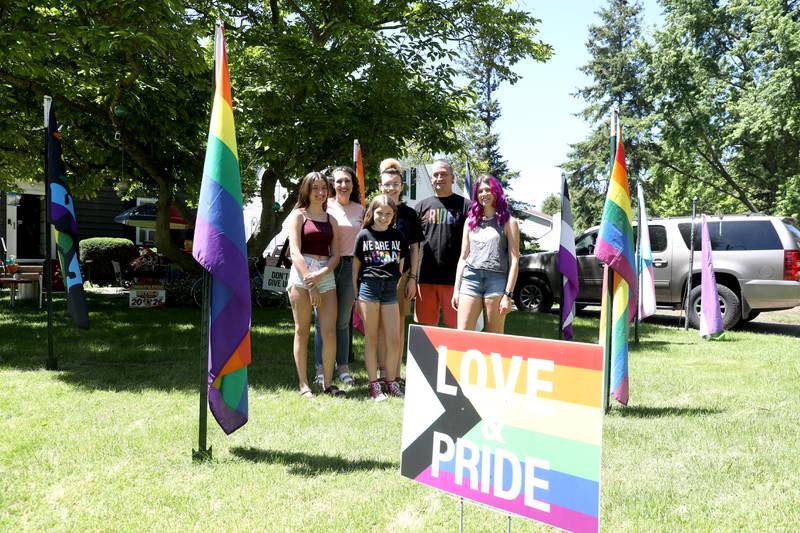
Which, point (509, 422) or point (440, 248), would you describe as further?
point (440, 248)

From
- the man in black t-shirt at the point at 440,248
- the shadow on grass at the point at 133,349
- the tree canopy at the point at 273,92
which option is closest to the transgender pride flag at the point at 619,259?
the man in black t-shirt at the point at 440,248

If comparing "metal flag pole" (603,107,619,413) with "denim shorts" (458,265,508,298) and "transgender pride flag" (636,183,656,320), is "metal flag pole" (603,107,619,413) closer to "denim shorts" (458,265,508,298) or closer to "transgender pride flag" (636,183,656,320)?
"denim shorts" (458,265,508,298)

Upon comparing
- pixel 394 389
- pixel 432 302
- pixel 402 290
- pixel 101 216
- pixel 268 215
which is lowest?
pixel 394 389

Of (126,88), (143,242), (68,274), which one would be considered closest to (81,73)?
(126,88)

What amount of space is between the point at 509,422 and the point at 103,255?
19.1 metres

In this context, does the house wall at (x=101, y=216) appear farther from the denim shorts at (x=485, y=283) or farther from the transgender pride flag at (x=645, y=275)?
the denim shorts at (x=485, y=283)

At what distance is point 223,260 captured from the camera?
11.8 ft

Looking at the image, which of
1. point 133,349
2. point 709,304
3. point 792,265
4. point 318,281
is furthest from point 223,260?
point 792,265

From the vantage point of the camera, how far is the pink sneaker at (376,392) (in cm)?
496

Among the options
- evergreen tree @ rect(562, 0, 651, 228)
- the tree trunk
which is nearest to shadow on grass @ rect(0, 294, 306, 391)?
the tree trunk

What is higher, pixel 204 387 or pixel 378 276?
pixel 378 276

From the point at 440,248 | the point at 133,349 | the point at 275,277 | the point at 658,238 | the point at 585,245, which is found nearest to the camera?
the point at 440,248

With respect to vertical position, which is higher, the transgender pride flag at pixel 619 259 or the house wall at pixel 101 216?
the house wall at pixel 101 216

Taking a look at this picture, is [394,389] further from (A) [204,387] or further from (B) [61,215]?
(B) [61,215]
